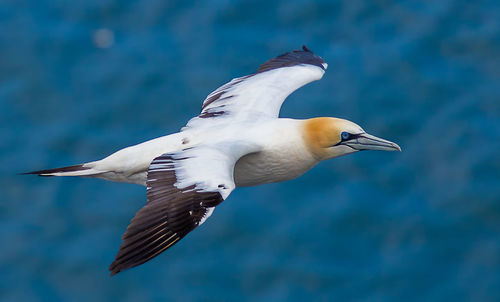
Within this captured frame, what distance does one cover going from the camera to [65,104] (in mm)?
19172

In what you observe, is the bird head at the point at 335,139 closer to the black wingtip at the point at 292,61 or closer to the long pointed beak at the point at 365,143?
the long pointed beak at the point at 365,143

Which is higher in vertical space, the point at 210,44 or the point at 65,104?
the point at 210,44

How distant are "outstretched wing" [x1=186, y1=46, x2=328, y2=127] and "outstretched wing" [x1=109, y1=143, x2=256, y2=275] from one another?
56.2 inches

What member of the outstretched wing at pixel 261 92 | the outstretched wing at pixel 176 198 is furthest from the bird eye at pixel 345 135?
the outstretched wing at pixel 176 198

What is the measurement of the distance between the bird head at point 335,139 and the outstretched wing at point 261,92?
93 centimetres

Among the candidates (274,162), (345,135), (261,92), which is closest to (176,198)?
(274,162)

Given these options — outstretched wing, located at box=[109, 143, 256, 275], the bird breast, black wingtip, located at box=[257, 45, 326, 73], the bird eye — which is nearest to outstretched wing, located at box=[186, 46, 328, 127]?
black wingtip, located at box=[257, 45, 326, 73]

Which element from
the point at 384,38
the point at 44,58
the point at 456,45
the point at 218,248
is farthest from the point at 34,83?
the point at 456,45

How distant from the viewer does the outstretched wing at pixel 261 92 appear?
472 inches

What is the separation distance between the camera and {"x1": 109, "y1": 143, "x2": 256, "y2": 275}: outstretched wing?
9094 mm

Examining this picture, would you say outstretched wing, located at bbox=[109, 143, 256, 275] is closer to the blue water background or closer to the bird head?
the bird head

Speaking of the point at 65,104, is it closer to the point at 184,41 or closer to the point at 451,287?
the point at 184,41

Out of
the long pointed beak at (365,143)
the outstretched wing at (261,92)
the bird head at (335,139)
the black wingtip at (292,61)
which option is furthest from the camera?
the black wingtip at (292,61)

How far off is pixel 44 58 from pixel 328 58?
5775mm
